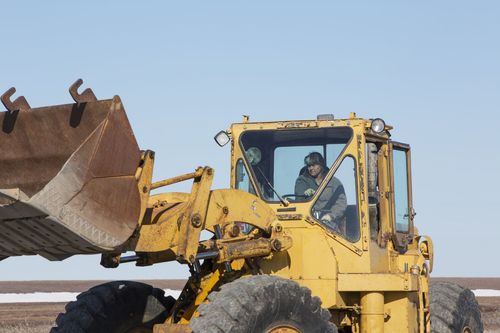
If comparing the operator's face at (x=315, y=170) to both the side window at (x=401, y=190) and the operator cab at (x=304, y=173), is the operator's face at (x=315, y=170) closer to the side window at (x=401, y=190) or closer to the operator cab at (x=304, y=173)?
the operator cab at (x=304, y=173)

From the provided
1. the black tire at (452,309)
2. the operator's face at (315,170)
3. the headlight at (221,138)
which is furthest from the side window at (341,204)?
the black tire at (452,309)

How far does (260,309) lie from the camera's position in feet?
30.5

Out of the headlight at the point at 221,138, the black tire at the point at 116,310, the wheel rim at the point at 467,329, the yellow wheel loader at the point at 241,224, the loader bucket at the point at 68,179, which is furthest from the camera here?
the wheel rim at the point at 467,329

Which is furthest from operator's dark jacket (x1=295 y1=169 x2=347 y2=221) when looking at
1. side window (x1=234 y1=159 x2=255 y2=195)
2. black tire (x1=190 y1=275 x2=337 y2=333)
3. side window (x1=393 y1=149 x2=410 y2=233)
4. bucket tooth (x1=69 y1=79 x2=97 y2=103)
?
bucket tooth (x1=69 y1=79 x2=97 y2=103)

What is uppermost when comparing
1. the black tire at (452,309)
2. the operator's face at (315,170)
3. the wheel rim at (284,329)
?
the operator's face at (315,170)

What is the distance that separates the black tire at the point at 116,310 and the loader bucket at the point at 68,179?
1483 millimetres

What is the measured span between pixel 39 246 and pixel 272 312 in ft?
6.88

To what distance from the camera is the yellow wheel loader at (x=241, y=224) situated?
895 centimetres

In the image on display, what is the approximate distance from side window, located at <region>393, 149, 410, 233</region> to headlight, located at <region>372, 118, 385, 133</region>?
3.81 ft

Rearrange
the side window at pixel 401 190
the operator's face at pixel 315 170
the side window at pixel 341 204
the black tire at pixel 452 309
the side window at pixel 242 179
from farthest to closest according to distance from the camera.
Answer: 1. the black tire at pixel 452 309
2. the side window at pixel 401 190
3. the side window at pixel 242 179
4. the operator's face at pixel 315 170
5. the side window at pixel 341 204

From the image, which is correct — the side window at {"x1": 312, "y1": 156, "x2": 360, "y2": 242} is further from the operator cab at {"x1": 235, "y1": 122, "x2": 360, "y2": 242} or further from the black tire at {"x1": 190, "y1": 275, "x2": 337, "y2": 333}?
the black tire at {"x1": 190, "y1": 275, "x2": 337, "y2": 333}

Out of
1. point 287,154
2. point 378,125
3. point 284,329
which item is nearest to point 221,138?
point 287,154

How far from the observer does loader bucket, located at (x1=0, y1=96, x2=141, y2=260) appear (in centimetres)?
859

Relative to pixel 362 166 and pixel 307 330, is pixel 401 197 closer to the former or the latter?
pixel 362 166
